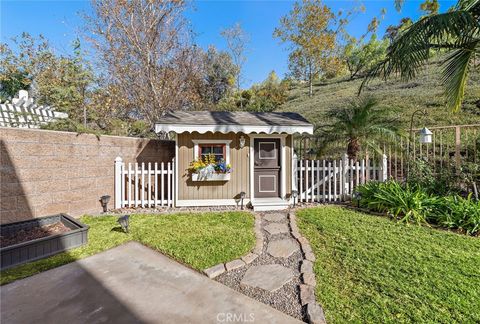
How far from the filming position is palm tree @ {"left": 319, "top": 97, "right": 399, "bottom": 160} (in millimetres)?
7023

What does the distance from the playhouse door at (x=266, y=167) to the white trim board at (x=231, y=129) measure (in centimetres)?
53

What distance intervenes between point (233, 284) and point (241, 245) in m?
1.03

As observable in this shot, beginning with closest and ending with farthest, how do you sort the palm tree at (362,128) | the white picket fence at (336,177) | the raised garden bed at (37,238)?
1. the raised garden bed at (37,238)
2. the white picket fence at (336,177)
3. the palm tree at (362,128)

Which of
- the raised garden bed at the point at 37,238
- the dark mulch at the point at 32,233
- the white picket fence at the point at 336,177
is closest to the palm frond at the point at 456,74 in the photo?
the white picket fence at the point at 336,177

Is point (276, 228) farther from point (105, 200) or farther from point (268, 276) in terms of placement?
point (105, 200)

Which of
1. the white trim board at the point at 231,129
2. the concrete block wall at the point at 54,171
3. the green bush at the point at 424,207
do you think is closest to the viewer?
the concrete block wall at the point at 54,171

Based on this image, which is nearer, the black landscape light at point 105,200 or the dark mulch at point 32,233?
the dark mulch at point 32,233

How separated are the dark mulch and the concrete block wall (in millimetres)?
354

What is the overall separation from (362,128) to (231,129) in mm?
4347

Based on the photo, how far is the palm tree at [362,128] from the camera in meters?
7.02

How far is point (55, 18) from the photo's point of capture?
891 centimetres

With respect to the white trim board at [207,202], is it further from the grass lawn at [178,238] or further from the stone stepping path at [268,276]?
the stone stepping path at [268,276]

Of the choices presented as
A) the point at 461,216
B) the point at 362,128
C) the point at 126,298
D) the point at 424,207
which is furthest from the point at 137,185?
the point at 461,216

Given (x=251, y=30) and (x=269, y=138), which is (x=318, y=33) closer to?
(x=251, y=30)
